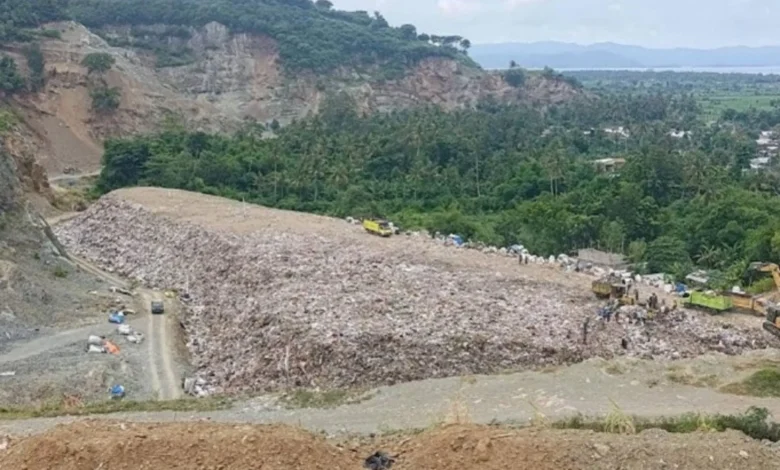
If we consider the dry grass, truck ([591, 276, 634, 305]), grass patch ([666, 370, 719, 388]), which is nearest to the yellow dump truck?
truck ([591, 276, 634, 305])

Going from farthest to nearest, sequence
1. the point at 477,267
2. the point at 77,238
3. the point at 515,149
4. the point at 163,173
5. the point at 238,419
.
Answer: the point at 515,149 → the point at 163,173 → the point at 77,238 → the point at 477,267 → the point at 238,419

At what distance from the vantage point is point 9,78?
5750cm

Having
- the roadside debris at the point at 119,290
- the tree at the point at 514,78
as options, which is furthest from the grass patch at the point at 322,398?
the tree at the point at 514,78

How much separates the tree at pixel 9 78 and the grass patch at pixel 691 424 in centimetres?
5235

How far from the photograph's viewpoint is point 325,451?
1061cm

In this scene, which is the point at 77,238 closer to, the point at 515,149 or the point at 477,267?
the point at 477,267

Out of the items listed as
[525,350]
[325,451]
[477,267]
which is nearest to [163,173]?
[477,267]

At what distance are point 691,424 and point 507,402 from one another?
3.82 metres

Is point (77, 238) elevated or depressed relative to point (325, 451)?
depressed

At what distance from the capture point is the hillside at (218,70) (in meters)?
60.2

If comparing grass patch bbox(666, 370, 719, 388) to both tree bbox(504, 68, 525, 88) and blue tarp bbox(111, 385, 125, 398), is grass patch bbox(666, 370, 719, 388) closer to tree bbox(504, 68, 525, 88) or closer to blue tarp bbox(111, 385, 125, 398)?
blue tarp bbox(111, 385, 125, 398)

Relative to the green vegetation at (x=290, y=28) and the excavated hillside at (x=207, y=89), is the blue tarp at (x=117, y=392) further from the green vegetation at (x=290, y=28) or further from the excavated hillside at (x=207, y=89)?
the green vegetation at (x=290, y=28)

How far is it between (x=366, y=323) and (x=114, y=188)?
96.8 feet

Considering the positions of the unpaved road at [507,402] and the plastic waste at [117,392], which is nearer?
the unpaved road at [507,402]
